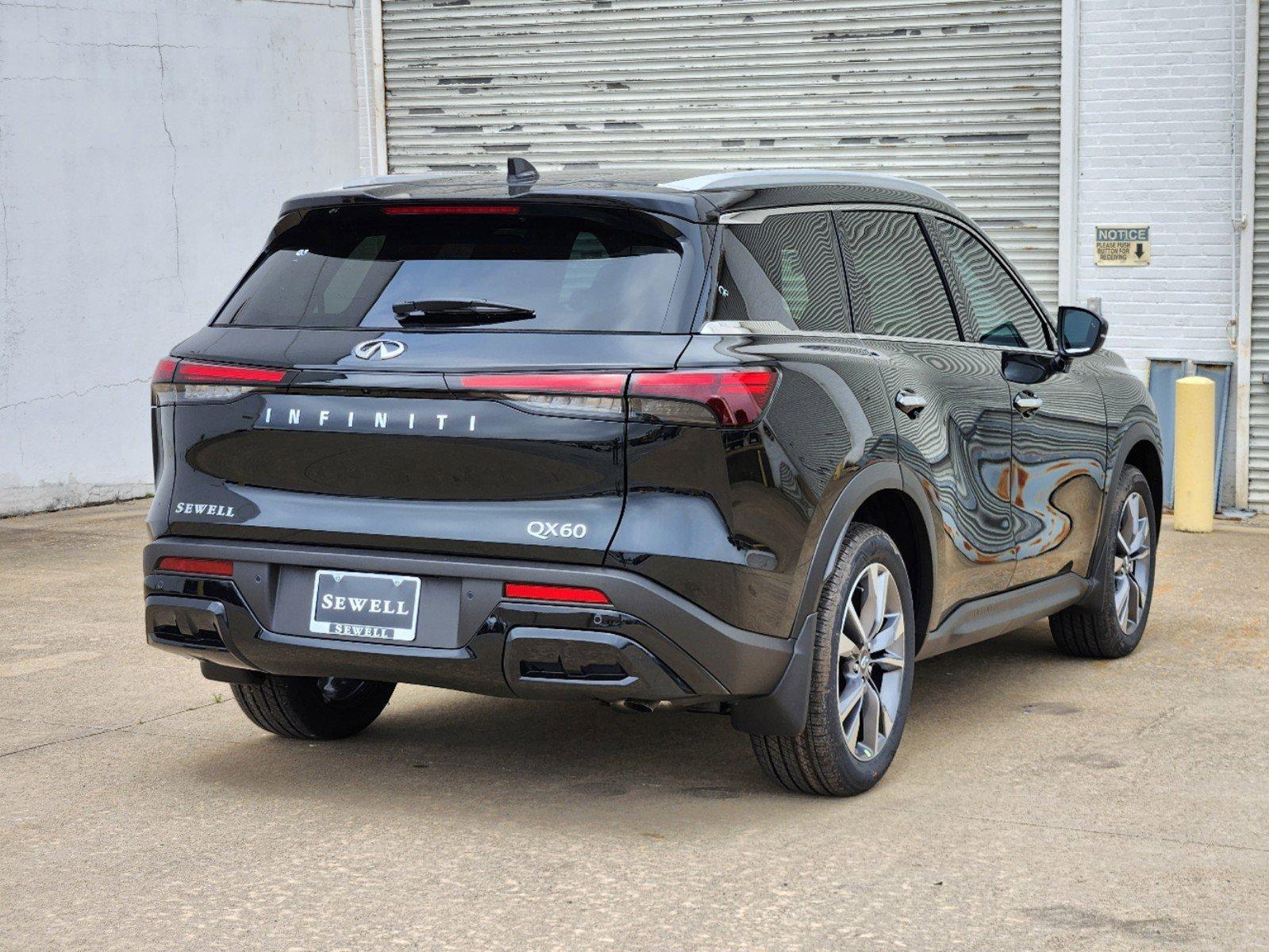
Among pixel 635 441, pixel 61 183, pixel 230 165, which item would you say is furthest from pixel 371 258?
pixel 230 165

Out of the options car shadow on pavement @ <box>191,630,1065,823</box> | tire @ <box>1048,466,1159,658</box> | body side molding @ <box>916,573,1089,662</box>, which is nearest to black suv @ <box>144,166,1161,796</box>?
body side molding @ <box>916,573,1089,662</box>

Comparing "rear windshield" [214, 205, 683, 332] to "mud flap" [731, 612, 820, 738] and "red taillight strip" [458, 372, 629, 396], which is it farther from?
"mud flap" [731, 612, 820, 738]

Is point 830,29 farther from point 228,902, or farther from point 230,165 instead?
point 228,902

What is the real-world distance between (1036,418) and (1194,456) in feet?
17.2

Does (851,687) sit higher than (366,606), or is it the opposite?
(366,606)

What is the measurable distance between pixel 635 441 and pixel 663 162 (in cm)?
960

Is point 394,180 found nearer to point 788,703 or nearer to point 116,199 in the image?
point 788,703

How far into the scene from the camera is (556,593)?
395cm

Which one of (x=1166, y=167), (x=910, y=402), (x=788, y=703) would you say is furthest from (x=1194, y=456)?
(x=788, y=703)

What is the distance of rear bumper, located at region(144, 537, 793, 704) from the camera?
3.93 meters

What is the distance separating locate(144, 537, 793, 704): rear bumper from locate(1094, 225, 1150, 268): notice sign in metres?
8.07

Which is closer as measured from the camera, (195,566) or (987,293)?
(195,566)

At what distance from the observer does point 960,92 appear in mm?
12031

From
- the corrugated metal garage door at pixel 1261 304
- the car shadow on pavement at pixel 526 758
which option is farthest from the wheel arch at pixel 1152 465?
the corrugated metal garage door at pixel 1261 304
